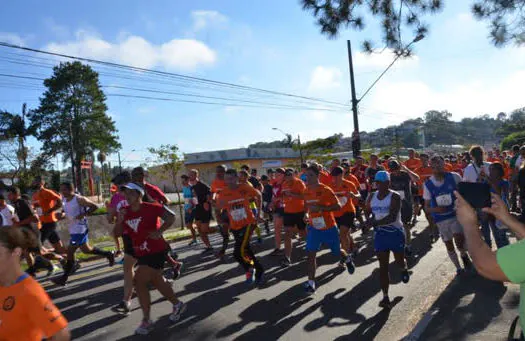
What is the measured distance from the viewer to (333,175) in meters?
8.66

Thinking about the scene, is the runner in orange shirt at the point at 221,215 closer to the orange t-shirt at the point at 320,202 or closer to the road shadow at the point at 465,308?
the orange t-shirt at the point at 320,202

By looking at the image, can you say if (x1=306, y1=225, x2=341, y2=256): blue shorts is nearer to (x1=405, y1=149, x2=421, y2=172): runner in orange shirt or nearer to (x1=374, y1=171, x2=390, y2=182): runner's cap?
(x1=374, y1=171, x2=390, y2=182): runner's cap

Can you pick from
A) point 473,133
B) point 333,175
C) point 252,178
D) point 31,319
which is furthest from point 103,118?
point 473,133

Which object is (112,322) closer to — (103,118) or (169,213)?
(169,213)

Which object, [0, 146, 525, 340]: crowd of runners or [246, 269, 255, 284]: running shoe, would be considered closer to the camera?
[0, 146, 525, 340]: crowd of runners

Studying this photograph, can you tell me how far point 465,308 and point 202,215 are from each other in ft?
21.2

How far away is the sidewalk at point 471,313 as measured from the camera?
4.67 m

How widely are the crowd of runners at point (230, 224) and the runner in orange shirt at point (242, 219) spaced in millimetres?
16

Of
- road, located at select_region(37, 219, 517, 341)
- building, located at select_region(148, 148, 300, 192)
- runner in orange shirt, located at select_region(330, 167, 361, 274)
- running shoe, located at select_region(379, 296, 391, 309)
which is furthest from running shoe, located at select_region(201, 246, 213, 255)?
building, located at select_region(148, 148, 300, 192)

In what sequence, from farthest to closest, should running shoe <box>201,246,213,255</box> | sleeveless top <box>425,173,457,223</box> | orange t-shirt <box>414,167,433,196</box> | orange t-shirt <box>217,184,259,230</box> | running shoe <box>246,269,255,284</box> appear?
orange t-shirt <box>414,167,433,196</box> → running shoe <box>201,246,213,255</box> → orange t-shirt <box>217,184,259,230</box> → running shoe <box>246,269,255,284</box> → sleeveless top <box>425,173,457,223</box>

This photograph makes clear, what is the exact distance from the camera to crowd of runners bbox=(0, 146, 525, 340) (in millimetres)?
2430

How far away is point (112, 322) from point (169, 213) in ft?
5.72

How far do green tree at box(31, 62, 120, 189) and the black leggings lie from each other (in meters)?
46.9

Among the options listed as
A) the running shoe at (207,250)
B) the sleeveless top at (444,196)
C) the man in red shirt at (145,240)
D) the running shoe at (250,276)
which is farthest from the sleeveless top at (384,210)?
the running shoe at (207,250)
